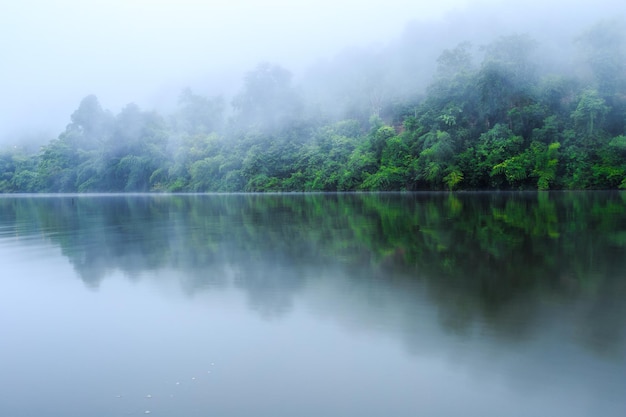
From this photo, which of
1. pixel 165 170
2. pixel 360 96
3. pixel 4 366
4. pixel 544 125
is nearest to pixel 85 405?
pixel 4 366

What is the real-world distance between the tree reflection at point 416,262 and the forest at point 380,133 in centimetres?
2367

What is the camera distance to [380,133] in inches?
1870

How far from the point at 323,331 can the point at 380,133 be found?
43434 mm

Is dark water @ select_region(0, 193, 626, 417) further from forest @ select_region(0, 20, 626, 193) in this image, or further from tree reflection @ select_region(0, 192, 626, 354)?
forest @ select_region(0, 20, 626, 193)

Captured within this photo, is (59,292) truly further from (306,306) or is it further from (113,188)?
(113,188)

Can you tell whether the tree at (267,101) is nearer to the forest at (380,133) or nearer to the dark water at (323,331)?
the forest at (380,133)

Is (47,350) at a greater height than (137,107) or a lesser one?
lesser

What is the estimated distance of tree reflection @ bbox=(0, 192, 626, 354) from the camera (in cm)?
580

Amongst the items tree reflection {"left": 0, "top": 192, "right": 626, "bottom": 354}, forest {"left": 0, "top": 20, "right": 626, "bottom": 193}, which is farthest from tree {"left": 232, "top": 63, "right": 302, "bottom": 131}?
tree reflection {"left": 0, "top": 192, "right": 626, "bottom": 354}

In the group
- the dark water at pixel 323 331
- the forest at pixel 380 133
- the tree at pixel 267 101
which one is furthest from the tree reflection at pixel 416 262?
the tree at pixel 267 101

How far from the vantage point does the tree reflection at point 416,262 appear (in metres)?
5.80

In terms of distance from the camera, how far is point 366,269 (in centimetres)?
836

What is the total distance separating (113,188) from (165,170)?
34.9 ft

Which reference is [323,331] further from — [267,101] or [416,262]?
[267,101]
